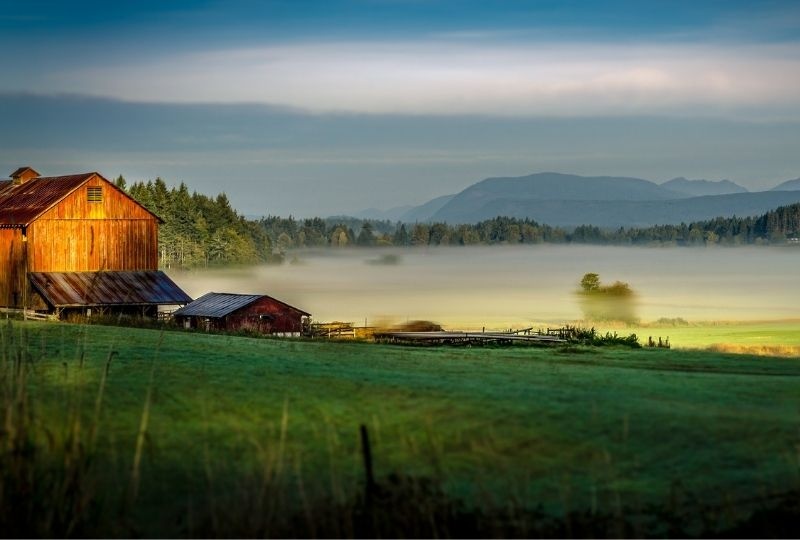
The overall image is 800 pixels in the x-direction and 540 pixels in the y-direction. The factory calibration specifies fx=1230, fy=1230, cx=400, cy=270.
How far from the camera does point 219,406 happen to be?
2367 centimetres

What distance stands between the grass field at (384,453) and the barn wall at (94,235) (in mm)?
42060

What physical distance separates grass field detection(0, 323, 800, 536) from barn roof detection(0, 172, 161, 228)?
42.9m

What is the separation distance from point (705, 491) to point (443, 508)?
174 inches

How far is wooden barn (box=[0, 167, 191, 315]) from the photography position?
67938mm

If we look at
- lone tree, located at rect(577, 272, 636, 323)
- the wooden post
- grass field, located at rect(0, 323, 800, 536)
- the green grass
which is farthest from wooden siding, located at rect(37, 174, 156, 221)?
lone tree, located at rect(577, 272, 636, 323)

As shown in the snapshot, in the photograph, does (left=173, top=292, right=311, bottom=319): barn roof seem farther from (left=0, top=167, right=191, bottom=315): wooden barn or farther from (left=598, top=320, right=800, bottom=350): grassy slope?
(left=598, top=320, right=800, bottom=350): grassy slope

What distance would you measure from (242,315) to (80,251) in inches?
407

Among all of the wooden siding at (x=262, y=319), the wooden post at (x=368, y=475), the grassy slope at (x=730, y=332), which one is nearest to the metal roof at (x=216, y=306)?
the wooden siding at (x=262, y=319)

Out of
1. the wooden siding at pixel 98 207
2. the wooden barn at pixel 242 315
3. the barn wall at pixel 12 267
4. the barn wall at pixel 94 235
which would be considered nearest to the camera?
the barn wall at pixel 12 267

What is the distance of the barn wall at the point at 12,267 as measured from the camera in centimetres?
6860

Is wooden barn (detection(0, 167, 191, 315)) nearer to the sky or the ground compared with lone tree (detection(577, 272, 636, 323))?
nearer to the sky

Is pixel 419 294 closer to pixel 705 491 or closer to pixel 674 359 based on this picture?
pixel 674 359

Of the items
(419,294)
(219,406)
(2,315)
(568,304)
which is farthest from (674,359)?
(419,294)

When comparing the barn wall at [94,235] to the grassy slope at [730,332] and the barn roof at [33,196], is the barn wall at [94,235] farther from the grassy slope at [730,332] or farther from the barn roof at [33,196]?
the grassy slope at [730,332]
